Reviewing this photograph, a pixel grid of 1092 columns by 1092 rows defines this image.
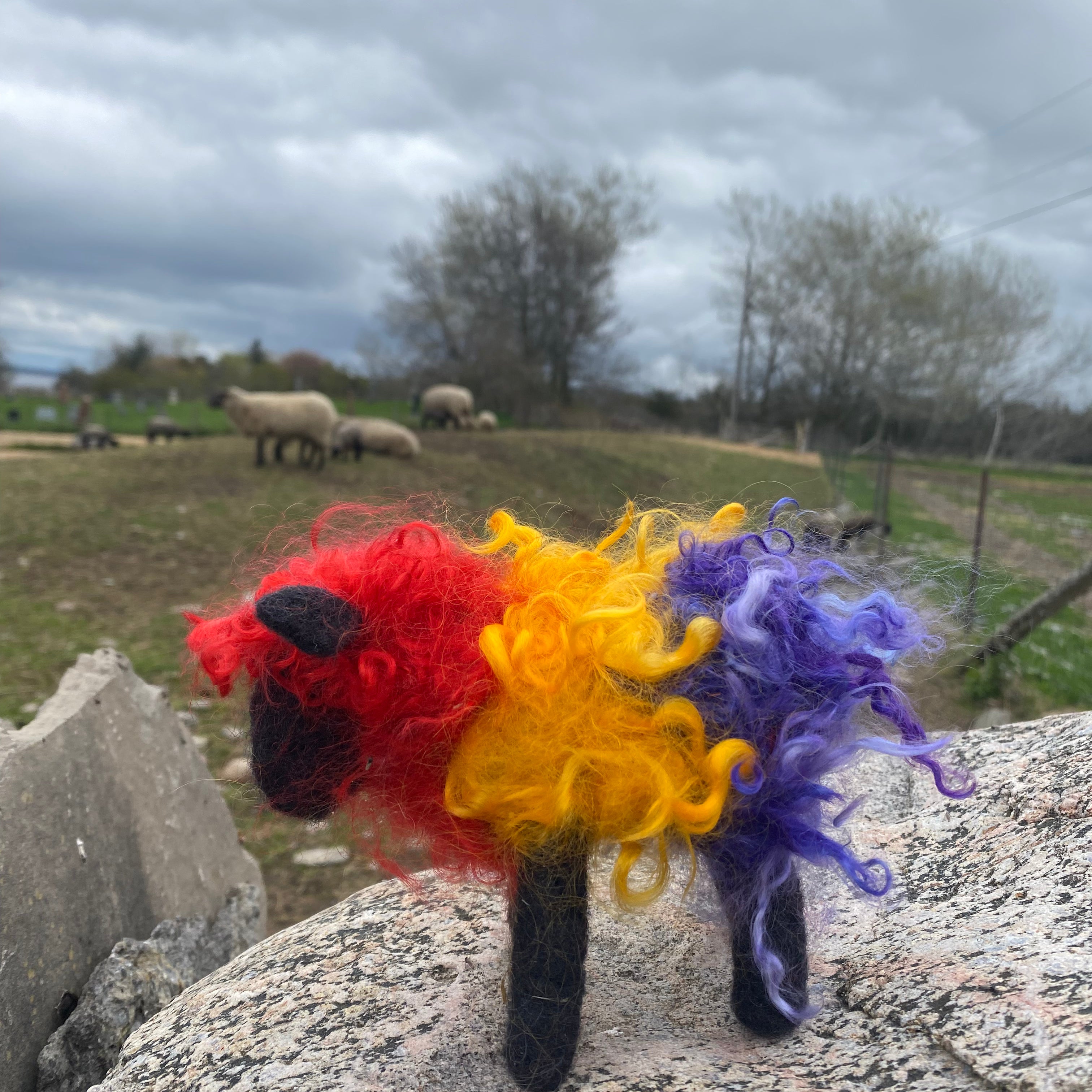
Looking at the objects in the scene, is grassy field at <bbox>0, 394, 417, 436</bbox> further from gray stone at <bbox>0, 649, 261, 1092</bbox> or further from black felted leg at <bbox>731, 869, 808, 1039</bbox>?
black felted leg at <bbox>731, 869, 808, 1039</bbox>

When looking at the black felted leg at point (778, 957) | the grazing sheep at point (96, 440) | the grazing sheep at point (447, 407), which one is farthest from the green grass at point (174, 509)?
the grazing sheep at point (447, 407)

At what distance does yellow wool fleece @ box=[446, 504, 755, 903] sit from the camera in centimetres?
152

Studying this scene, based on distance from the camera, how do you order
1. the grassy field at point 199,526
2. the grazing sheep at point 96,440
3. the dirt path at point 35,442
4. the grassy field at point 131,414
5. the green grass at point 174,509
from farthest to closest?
the grassy field at point 131,414 → the grazing sheep at point 96,440 → the dirt path at point 35,442 → the green grass at point 174,509 → the grassy field at point 199,526

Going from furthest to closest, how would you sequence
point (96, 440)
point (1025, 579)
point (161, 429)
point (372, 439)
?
point (161, 429), point (96, 440), point (372, 439), point (1025, 579)

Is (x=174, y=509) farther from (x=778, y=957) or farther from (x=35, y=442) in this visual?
(x=35, y=442)

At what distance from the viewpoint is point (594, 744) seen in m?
1.55

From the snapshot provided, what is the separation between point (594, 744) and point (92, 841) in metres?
1.66

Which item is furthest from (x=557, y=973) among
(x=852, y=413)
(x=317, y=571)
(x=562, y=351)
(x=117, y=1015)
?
(x=852, y=413)

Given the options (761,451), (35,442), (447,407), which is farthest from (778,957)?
(761,451)

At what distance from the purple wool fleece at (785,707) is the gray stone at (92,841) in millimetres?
1631

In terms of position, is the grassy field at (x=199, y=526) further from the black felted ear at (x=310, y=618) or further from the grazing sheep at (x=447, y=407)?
the grazing sheep at (x=447, y=407)

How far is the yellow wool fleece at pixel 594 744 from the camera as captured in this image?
152cm

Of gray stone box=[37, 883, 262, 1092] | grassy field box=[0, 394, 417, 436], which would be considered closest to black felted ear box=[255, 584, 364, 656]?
gray stone box=[37, 883, 262, 1092]

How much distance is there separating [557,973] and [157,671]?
173 inches
